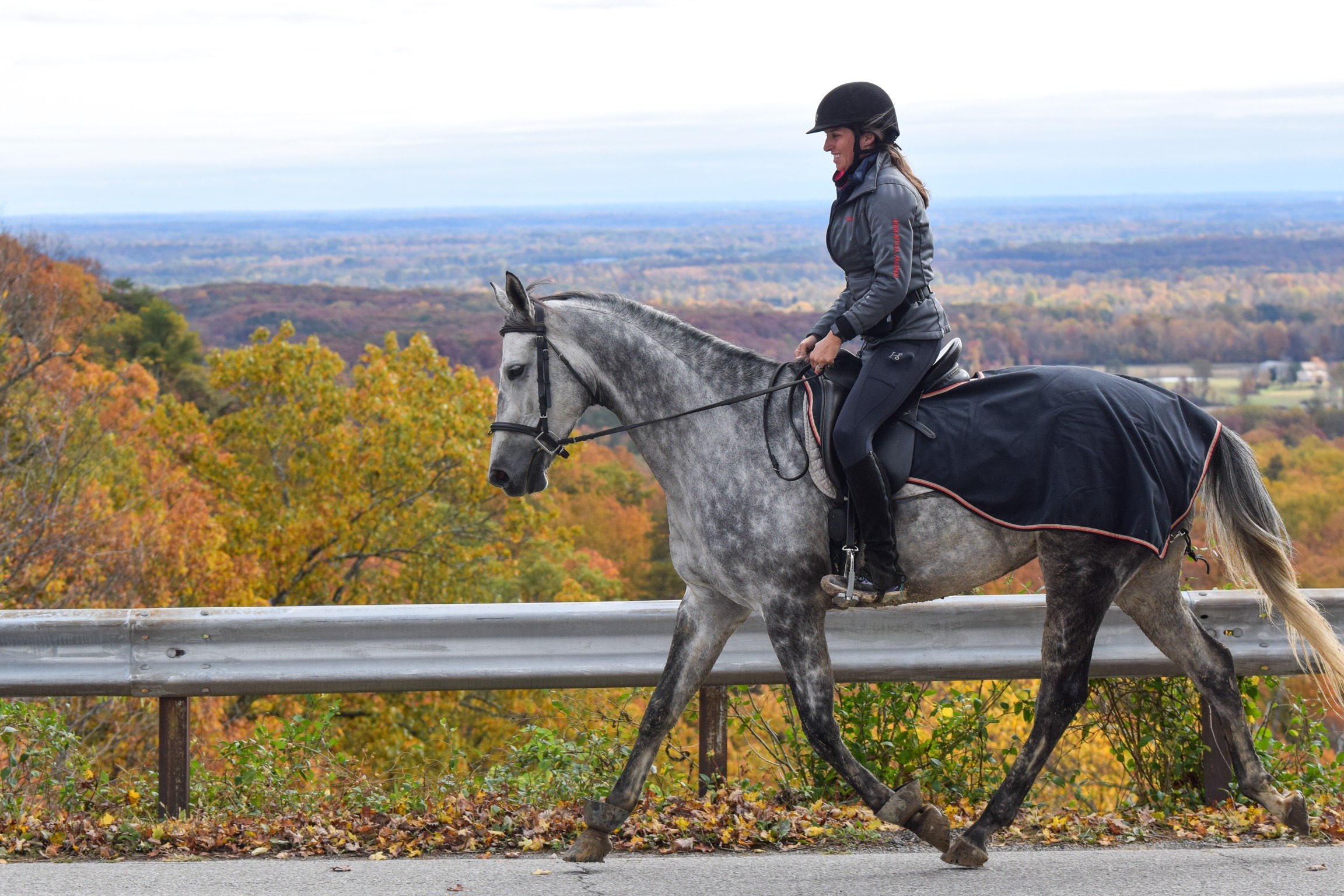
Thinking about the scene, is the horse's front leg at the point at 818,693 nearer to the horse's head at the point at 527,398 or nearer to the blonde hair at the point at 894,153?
the horse's head at the point at 527,398

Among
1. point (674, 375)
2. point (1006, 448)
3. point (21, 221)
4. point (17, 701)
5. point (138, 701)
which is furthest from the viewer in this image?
point (21, 221)

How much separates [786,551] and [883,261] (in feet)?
3.67

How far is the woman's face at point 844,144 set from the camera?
438 centimetres

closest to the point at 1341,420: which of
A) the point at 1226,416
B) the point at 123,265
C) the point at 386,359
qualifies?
the point at 1226,416

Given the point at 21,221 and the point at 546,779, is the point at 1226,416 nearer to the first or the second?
the point at 21,221

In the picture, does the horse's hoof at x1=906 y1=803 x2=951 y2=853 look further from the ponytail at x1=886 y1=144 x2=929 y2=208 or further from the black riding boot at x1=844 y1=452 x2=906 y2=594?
the ponytail at x1=886 y1=144 x2=929 y2=208

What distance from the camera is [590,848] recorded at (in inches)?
172

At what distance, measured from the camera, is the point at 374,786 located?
5.24 m

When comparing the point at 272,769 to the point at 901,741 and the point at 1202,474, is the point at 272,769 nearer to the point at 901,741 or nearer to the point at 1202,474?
the point at 901,741

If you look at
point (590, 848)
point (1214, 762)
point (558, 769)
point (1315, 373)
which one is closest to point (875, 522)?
point (590, 848)

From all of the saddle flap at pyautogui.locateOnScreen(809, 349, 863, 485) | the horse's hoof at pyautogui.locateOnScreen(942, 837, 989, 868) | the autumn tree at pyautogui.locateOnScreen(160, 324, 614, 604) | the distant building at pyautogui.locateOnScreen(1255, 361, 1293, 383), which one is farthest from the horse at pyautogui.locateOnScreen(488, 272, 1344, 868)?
the distant building at pyautogui.locateOnScreen(1255, 361, 1293, 383)

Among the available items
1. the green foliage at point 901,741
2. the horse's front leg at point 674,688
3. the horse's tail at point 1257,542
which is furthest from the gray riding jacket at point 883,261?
the green foliage at point 901,741

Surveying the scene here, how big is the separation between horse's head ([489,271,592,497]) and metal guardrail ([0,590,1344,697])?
0.64 metres

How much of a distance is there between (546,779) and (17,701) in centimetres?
271
